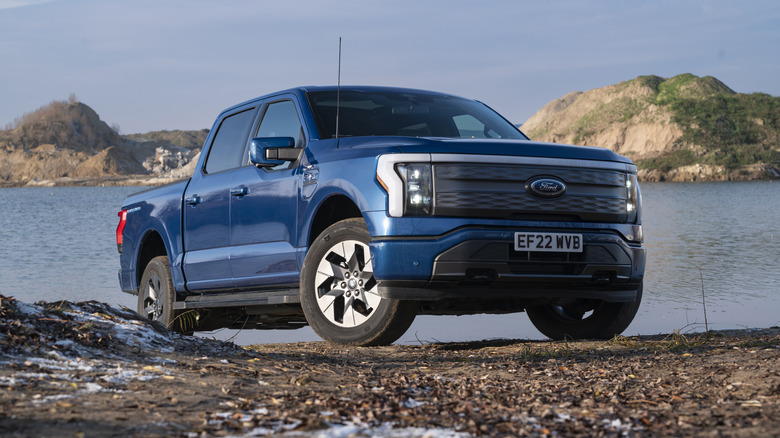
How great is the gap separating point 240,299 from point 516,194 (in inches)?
91.0

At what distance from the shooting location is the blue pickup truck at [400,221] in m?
5.66

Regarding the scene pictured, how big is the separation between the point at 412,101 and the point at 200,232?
198cm

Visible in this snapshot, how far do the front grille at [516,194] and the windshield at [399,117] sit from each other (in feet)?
3.45

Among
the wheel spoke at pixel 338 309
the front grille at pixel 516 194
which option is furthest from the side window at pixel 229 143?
the front grille at pixel 516 194

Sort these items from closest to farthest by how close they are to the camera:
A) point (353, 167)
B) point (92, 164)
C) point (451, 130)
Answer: point (353, 167), point (451, 130), point (92, 164)

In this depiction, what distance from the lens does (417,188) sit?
5.65 meters

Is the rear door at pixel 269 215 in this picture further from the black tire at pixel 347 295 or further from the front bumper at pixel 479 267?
the front bumper at pixel 479 267

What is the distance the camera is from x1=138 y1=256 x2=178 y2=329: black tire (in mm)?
7926

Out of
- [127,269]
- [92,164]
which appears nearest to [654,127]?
[92,164]

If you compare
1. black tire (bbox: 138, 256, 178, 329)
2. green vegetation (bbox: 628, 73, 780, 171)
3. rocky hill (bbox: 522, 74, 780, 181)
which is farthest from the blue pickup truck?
green vegetation (bbox: 628, 73, 780, 171)

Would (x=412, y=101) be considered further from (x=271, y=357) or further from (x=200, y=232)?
(x=271, y=357)

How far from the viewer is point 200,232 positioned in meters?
7.51

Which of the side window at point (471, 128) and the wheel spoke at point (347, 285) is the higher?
the side window at point (471, 128)

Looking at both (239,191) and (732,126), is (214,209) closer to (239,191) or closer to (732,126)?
(239,191)
